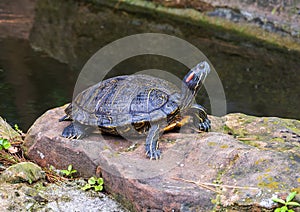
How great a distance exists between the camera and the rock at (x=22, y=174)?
3.01 m

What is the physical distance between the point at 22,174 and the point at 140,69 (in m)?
4.30

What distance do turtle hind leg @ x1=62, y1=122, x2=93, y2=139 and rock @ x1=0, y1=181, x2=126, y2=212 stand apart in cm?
39

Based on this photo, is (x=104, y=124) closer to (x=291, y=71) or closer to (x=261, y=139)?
(x=261, y=139)

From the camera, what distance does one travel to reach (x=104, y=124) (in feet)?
10.6

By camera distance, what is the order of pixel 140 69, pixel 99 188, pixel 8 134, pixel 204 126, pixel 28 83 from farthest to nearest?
pixel 140 69, pixel 28 83, pixel 8 134, pixel 204 126, pixel 99 188

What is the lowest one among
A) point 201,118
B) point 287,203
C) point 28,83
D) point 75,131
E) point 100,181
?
point 28,83

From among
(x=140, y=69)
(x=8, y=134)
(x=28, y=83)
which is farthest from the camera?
(x=140, y=69)

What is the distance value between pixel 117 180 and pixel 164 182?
319mm

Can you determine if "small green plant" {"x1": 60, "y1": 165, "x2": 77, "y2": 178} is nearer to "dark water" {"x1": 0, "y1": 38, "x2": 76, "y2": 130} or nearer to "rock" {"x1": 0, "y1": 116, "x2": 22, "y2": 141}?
"rock" {"x1": 0, "y1": 116, "x2": 22, "y2": 141}

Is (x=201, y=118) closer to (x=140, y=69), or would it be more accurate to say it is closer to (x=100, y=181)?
(x=100, y=181)

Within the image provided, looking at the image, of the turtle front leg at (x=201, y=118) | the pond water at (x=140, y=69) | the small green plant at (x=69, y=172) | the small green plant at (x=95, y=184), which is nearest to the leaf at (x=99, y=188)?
the small green plant at (x=95, y=184)

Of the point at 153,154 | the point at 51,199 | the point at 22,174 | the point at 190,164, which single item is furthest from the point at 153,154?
the point at 22,174

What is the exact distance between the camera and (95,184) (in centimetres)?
311

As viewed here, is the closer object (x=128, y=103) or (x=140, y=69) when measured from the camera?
(x=128, y=103)
